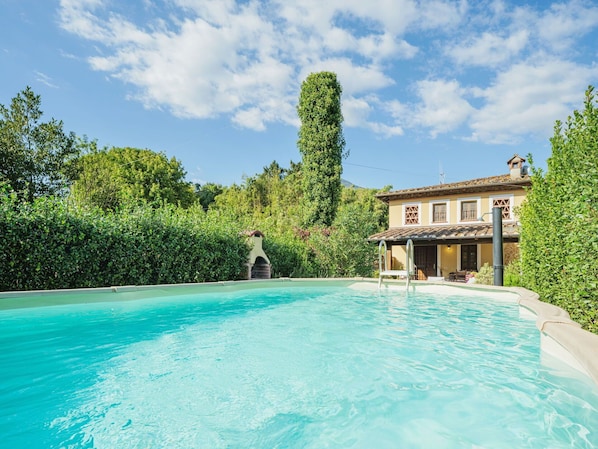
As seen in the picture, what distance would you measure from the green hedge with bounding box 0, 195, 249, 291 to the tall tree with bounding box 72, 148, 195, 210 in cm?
1684

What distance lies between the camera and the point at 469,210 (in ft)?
65.1

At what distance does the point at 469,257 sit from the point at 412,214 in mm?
3899

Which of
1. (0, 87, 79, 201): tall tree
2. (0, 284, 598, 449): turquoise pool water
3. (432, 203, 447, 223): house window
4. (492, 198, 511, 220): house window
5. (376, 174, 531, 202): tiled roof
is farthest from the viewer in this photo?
(0, 87, 79, 201): tall tree

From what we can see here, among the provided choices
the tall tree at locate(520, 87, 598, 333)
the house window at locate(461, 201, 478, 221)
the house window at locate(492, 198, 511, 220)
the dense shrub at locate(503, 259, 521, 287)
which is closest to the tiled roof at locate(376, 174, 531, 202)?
the house window at locate(492, 198, 511, 220)

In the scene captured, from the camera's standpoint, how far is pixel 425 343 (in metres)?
5.50

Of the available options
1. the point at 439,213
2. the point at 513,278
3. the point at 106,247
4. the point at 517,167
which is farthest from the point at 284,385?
the point at 517,167

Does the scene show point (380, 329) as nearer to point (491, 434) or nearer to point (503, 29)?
point (491, 434)

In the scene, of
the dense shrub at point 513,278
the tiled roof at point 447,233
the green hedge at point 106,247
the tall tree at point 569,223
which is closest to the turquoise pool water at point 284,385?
the tall tree at point 569,223

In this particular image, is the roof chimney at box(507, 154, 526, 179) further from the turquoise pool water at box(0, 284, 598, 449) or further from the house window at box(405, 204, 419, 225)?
the turquoise pool water at box(0, 284, 598, 449)

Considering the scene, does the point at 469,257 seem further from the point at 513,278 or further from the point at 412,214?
the point at 513,278

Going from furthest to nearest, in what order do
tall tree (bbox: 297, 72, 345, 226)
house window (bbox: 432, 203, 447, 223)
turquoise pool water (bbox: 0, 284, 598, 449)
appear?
1. tall tree (bbox: 297, 72, 345, 226)
2. house window (bbox: 432, 203, 447, 223)
3. turquoise pool water (bbox: 0, 284, 598, 449)

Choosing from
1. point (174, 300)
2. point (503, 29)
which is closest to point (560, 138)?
point (503, 29)

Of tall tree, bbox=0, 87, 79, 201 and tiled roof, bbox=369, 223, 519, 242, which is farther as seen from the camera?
tall tree, bbox=0, 87, 79, 201

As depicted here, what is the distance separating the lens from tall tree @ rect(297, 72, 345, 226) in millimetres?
25578
